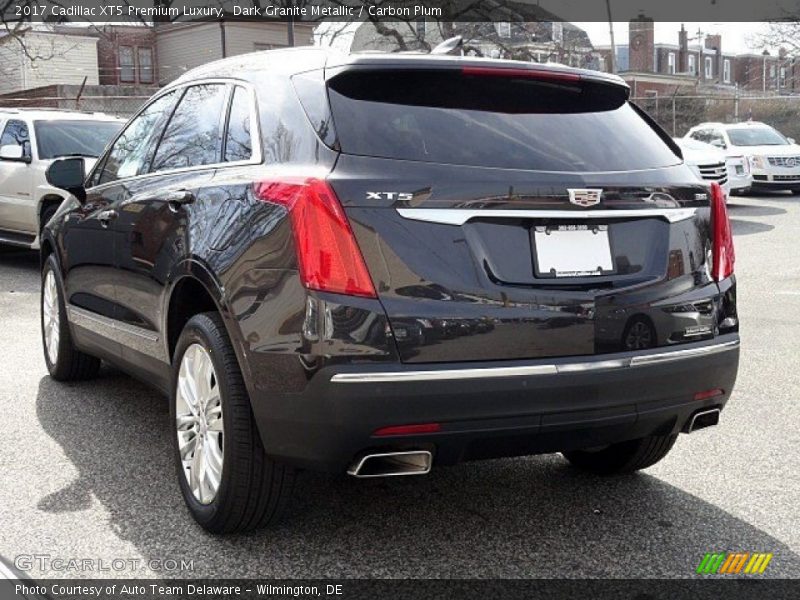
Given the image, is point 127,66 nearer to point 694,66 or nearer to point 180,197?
point 180,197

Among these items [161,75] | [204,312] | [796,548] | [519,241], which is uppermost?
[161,75]

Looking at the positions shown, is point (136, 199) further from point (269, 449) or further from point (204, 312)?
point (269, 449)

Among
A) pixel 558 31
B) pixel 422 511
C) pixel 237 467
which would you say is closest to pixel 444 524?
pixel 422 511

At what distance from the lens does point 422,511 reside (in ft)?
13.1

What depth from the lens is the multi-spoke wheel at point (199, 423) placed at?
3688 mm

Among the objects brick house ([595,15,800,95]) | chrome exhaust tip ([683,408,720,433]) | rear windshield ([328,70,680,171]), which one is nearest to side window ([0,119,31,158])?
rear windshield ([328,70,680,171])

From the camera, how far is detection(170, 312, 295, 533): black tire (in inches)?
136

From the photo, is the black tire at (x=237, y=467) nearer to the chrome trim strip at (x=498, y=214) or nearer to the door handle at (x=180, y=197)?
the door handle at (x=180, y=197)

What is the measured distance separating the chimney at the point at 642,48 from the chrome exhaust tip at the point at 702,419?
220 feet

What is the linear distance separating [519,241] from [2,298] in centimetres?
775

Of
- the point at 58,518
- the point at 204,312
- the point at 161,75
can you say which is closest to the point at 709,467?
the point at 204,312

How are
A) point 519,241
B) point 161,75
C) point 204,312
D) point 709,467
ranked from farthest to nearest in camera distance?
point 161,75, point 709,467, point 204,312, point 519,241

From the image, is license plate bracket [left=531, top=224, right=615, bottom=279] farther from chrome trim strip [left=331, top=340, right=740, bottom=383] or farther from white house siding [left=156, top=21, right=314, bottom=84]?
white house siding [left=156, top=21, right=314, bottom=84]

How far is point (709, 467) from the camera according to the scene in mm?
4535
